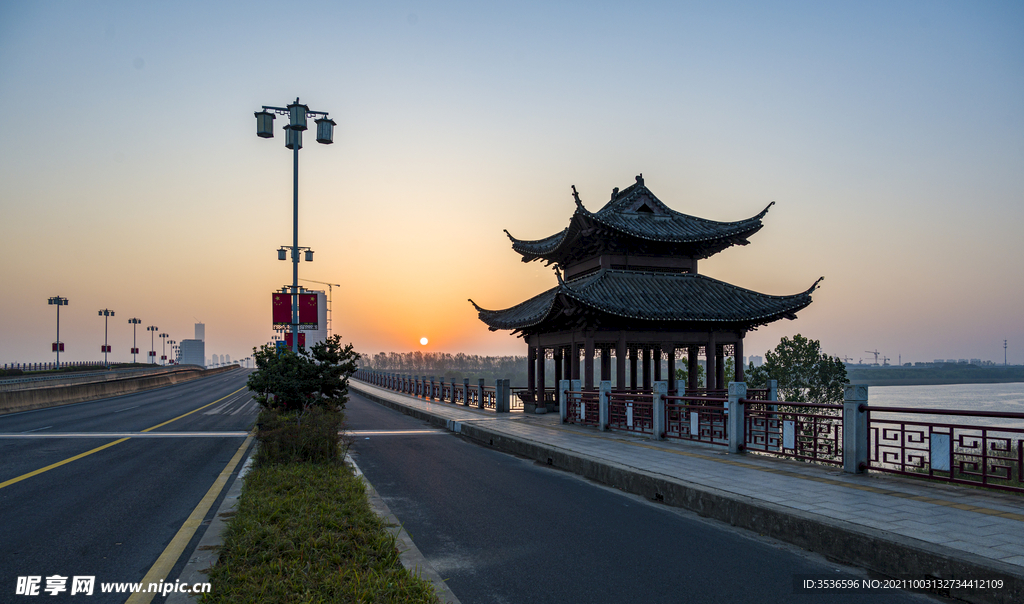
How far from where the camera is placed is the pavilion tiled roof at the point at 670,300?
19969 millimetres

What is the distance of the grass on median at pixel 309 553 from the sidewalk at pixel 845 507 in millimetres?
4330

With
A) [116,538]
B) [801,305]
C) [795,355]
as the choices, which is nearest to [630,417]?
[801,305]

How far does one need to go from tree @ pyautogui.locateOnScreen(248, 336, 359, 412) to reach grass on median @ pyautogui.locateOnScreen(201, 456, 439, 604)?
4871 mm

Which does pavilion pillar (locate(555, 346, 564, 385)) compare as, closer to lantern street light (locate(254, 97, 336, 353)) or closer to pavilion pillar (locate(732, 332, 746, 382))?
pavilion pillar (locate(732, 332, 746, 382))

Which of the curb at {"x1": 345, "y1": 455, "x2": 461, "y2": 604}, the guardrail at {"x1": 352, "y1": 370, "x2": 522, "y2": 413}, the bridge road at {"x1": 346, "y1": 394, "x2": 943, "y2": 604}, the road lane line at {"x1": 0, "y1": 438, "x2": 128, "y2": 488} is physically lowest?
the guardrail at {"x1": 352, "y1": 370, "x2": 522, "y2": 413}

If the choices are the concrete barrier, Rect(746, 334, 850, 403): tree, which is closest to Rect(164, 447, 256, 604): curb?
the concrete barrier

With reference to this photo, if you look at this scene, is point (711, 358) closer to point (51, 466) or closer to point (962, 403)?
point (51, 466)

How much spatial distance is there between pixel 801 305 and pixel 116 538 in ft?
71.1

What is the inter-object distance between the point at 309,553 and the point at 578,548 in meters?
2.68

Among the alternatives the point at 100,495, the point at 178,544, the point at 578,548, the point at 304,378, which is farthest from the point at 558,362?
the point at 178,544

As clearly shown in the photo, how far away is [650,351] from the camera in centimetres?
2828

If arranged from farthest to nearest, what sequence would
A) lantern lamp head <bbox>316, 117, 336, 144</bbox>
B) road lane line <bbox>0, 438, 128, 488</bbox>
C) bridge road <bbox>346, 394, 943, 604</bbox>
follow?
lantern lamp head <bbox>316, 117, 336, 144</bbox>, road lane line <bbox>0, 438, 128, 488</bbox>, bridge road <bbox>346, 394, 943, 604</bbox>

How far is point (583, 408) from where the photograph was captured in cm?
1814

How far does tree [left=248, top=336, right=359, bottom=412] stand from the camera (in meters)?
12.2
